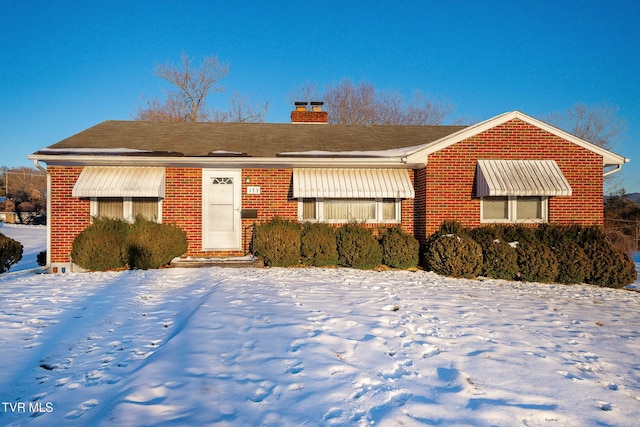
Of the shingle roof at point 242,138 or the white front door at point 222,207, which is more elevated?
the shingle roof at point 242,138

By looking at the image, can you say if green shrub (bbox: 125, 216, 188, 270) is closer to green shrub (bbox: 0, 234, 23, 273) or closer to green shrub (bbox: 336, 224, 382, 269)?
green shrub (bbox: 0, 234, 23, 273)

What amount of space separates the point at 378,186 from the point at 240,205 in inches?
158

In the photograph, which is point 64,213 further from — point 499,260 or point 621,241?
point 621,241

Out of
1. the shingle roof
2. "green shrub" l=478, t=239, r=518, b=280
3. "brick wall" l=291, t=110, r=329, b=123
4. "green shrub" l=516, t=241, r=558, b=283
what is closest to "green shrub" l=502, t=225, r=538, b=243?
"green shrub" l=516, t=241, r=558, b=283

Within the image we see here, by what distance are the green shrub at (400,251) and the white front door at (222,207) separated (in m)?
4.22

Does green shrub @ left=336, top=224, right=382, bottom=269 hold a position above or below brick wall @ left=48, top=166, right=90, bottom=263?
below

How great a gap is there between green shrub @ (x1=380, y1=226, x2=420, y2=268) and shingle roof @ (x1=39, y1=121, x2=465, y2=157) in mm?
3339

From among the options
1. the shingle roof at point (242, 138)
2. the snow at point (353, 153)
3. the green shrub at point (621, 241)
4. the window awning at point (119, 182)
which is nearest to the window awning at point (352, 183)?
the snow at point (353, 153)

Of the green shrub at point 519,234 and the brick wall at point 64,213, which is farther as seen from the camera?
the brick wall at point 64,213

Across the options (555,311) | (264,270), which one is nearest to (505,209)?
(555,311)

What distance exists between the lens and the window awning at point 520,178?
351 inches

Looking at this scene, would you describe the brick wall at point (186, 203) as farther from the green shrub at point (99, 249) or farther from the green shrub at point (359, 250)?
the green shrub at point (359, 250)

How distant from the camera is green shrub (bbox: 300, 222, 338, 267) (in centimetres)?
902

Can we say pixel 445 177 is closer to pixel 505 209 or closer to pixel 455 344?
pixel 505 209
